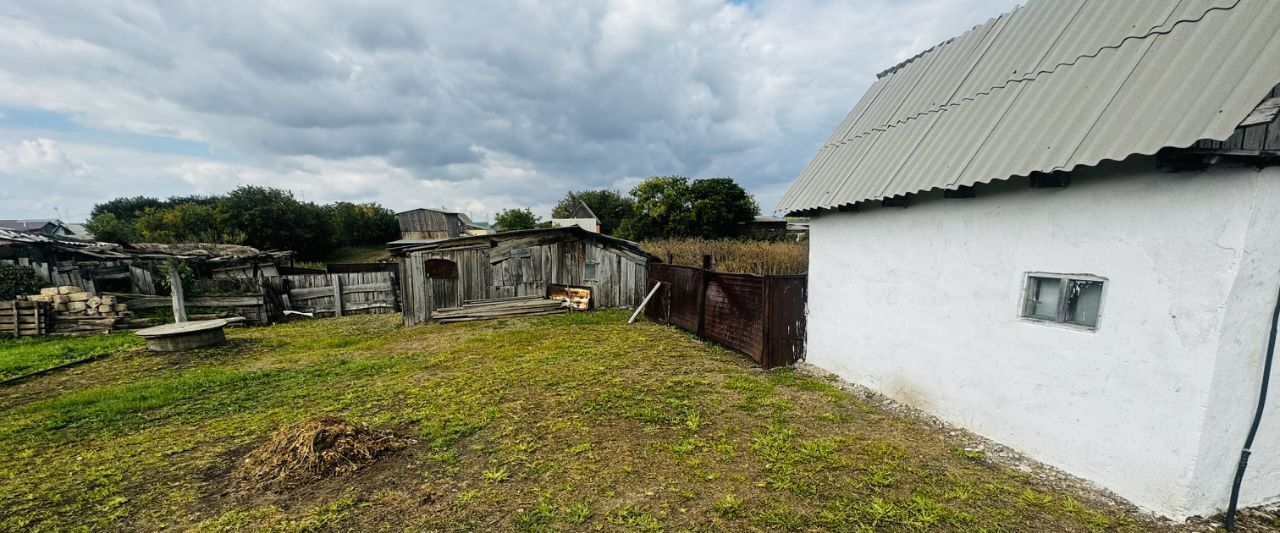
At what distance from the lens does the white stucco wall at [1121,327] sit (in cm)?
300

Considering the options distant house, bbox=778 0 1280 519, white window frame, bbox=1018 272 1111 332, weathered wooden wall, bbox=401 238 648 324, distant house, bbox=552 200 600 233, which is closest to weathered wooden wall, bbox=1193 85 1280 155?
distant house, bbox=778 0 1280 519

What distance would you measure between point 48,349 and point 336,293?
6520 millimetres

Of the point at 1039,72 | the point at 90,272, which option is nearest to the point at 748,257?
the point at 1039,72

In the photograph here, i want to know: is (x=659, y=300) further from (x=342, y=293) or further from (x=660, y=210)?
(x=660, y=210)

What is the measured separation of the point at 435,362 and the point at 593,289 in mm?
6933

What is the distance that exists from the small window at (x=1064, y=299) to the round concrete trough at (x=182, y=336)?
1481 centimetres

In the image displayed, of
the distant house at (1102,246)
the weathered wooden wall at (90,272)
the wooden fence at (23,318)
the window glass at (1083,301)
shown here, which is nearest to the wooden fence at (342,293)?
the weathered wooden wall at (90,272)

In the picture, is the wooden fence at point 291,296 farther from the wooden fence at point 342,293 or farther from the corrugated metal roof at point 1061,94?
the corrugated metal roof at point 1061,94

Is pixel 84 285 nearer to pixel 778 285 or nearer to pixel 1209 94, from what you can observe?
pixel 778 285

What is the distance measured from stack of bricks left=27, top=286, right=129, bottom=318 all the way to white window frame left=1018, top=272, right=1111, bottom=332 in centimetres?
1967

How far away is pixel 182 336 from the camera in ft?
30.8

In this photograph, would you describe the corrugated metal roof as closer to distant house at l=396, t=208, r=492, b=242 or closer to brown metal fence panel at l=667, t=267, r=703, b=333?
brown metal fence panel at l=667, t=267, r=703, b=333

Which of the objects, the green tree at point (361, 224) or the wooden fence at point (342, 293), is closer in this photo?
the wooden fence at point (342, 293)

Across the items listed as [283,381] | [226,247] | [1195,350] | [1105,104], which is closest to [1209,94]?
[1105,104]
